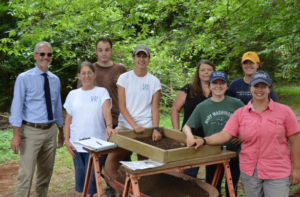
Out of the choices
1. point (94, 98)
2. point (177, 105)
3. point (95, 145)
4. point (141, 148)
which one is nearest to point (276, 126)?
point (141, 148)

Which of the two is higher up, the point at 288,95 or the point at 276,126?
the point at 276,126

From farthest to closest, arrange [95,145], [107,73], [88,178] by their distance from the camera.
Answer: [107,73]
[88,178]
[95,145]

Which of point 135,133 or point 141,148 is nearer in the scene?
point 141,148

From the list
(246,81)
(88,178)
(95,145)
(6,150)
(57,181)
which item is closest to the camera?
(95,145)

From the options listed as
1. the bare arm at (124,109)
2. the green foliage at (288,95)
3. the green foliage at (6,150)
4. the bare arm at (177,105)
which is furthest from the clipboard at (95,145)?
the green foliage at (288,95)

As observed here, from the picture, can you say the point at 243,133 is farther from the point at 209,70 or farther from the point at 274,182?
the point at 209,70

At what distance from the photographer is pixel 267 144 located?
2555mm

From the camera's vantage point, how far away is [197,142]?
8.62 feet

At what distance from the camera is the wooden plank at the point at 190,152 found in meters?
Answer: 2.49

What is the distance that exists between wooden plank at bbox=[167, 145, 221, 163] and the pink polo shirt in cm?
31

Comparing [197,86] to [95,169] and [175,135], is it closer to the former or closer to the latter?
[175,135]

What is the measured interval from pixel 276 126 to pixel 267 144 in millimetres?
177

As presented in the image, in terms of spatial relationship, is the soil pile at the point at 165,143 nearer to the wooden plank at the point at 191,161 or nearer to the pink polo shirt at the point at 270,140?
the wooden plank at the point at 191,161

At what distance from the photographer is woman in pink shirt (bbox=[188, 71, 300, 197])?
2514 mm
